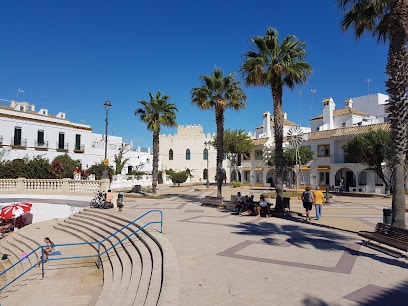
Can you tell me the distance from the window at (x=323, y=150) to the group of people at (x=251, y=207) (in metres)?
25.9

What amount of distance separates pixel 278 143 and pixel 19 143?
101ft

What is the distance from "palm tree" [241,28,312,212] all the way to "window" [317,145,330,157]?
25112mm

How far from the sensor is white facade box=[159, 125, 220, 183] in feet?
220

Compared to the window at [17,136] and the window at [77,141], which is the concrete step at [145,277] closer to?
the window at [17,136]

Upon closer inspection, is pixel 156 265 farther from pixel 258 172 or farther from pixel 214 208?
pixel 258 172

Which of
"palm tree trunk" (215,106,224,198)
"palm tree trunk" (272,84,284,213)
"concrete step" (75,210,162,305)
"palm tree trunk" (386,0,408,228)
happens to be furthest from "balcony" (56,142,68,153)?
"palm tree trunk" (386,0,408,228)

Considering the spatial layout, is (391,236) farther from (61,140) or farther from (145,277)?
(61,140)

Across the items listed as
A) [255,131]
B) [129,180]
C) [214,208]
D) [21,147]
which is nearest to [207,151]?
[255,131]

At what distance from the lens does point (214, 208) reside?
2009cm

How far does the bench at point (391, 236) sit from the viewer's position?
8.45 m

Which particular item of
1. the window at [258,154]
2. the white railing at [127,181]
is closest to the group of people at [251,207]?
the white railing at [127,181]

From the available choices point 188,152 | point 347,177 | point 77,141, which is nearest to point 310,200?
point 347,177

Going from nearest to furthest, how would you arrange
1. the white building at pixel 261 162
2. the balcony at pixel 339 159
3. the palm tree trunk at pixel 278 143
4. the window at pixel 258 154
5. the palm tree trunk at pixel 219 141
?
1. the palm tree trunk at pixel 278 143
2. the palm tree trunk at pixel 219 141
3. the balcony at pixel 339 159
4. the white building at pixel 261 162
5. the window at pixel 258 154

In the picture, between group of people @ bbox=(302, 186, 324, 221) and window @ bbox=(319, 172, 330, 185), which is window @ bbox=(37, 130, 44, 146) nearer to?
group of people @ bbox=(302, 186, 324, 221)
